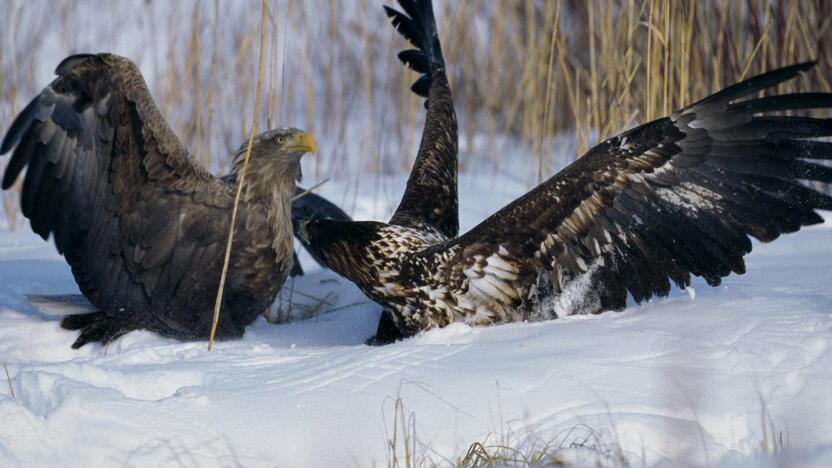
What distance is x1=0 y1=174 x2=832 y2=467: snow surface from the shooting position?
2.84 metres

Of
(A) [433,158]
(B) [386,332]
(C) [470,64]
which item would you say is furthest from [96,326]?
(C) [470,64]

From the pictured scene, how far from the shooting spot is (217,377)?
348 cm

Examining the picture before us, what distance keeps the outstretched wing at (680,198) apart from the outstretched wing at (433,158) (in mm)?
917

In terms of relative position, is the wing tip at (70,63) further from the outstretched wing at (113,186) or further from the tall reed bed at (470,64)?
the tall reed bed at (470,64)

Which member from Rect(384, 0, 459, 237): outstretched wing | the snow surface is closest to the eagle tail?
Rect(384, 0, 459, 237): outstretched wing

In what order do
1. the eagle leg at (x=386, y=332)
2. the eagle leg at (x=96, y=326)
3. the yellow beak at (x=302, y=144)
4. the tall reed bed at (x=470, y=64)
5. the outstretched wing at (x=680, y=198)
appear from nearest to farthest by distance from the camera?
the outstretched wing at (x=680, y=198), the eagle leg at (x=386, y=332), the eagle leg at (x=96, y=326), the yellow beak at (x=302, y=144), the tall reed bed at (x=470, y=64)

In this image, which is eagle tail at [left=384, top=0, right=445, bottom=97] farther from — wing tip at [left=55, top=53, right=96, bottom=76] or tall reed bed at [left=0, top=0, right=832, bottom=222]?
wing tip at [left=55, top=53, right=96, bottom=76]

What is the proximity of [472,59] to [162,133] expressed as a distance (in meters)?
4.96

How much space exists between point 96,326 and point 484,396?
82.9 inches

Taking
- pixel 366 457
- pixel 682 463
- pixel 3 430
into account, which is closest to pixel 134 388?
pixel 3 430

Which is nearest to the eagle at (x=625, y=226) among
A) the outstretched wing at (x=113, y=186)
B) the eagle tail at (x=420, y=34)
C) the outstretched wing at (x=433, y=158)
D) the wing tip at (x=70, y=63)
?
the outstretched wing at (x=433, y=158)

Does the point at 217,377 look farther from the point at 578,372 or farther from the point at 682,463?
the point at 682,463

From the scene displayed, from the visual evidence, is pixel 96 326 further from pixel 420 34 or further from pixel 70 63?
pixel 420 34

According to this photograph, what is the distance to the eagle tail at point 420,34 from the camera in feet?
19.0
